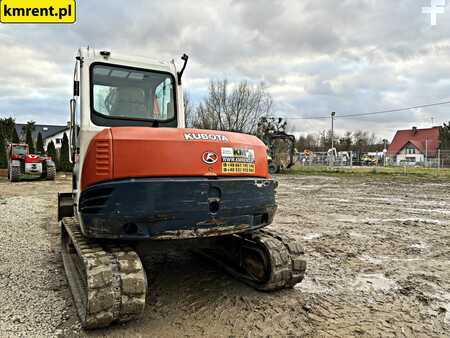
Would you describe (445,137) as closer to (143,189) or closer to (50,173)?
(50,173)

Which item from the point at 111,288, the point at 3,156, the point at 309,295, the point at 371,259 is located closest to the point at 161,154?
the point at 111,288

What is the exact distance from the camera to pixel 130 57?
13.8ft

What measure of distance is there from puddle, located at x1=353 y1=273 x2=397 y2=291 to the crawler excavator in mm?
856

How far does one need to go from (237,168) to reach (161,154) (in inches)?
29.8

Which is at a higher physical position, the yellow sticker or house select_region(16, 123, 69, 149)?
house select_region(16, 123, 69, 149)

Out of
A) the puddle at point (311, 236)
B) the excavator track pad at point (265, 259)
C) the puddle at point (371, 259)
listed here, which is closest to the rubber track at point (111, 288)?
the excavator track pad at point (265, 259)

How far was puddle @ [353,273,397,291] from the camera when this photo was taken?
428cm

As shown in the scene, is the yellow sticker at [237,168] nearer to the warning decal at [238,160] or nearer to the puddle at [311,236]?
the warning decal at [238,160]

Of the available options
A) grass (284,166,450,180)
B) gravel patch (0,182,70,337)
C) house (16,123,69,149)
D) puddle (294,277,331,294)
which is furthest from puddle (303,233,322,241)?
house (16,123,69,149)

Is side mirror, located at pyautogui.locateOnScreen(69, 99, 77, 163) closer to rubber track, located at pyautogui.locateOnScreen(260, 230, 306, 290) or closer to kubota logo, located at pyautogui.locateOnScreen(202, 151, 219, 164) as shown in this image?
kubota logo, located at pyautogui.locateOnScreen(202, 151, 219, 164)

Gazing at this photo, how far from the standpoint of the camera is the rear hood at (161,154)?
3102 millimetres

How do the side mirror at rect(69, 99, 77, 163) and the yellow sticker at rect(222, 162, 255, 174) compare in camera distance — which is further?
the side mirror at rect(69, 99, 77, 163)

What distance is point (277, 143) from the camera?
27078 millimetres

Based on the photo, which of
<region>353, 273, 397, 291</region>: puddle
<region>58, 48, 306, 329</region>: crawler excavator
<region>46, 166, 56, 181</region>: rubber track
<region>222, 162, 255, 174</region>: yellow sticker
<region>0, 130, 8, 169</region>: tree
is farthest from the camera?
<region>0, 130, 8, 169</region>: tree
